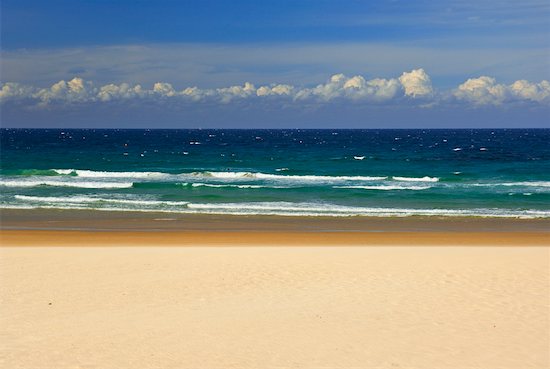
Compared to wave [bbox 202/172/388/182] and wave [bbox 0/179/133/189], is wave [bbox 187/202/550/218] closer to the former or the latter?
wave [bbox 0/179/133/189]

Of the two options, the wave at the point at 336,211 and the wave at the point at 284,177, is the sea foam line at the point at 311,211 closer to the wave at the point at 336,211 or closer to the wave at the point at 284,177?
the wave at the point at 336,211

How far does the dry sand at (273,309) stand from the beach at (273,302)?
0.03m

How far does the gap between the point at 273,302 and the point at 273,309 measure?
0.45 meters

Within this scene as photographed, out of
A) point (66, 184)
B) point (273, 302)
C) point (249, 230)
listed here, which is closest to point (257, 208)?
point (249, 230)

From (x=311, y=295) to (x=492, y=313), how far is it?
2838 millimetres

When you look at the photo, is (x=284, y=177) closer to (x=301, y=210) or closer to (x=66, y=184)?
(x=66, y=184)

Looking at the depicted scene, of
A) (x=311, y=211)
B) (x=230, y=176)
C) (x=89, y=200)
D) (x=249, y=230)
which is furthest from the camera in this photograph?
(x=230, y=176)

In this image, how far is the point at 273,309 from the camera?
9805mm

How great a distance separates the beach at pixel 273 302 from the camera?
774cm

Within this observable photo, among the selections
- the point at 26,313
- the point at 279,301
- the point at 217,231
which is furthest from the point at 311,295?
the point at 217,231

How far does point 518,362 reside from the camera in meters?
7.54

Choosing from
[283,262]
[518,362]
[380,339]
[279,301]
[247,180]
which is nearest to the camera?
[518,362]

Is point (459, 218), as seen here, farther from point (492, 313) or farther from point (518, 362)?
point (518, 362)

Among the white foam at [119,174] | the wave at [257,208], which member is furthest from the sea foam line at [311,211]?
the white foam at [119,174]
